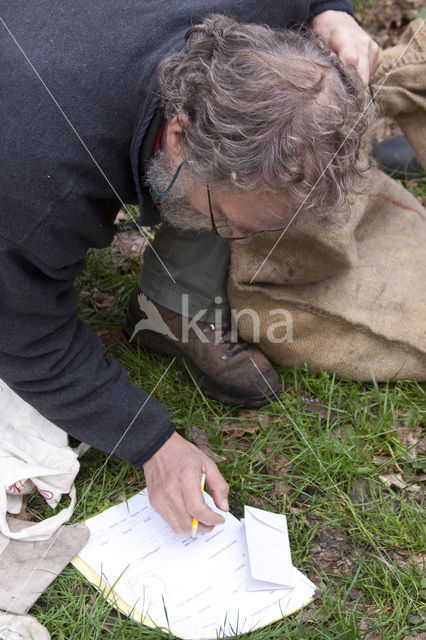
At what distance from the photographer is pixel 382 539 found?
5.24 feet

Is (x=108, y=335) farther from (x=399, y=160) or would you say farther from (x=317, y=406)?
(x=399, y=160)

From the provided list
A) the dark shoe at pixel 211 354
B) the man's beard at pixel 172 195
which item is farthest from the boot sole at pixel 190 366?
the man's beard at pixel 172 195

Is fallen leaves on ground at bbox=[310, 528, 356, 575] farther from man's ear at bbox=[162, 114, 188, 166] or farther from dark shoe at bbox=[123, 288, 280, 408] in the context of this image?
man's ear at bbox=[162, 114, 188, 166]

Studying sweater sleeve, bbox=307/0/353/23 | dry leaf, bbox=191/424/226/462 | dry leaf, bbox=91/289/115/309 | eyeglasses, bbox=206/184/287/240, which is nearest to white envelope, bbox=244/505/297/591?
dry leaf, bbox=191/424/226/462

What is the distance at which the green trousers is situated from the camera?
198 centimetres

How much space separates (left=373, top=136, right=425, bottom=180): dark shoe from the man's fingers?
1.61m

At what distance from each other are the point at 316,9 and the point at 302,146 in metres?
0.90

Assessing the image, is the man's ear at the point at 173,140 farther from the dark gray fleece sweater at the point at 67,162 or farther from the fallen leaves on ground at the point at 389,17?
the fallen leaves on ground at the point at 389,17

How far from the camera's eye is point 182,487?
5.01 feet

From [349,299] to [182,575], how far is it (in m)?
0.92

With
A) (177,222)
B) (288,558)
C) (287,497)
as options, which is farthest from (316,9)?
(288,558)

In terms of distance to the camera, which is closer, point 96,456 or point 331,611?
point 331,611

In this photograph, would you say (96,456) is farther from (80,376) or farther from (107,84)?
(107,84)

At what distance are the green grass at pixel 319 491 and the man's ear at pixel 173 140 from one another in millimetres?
796
